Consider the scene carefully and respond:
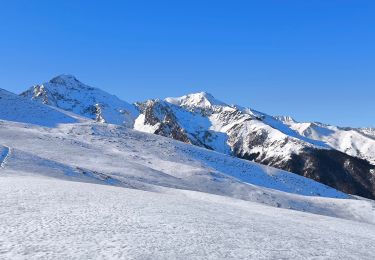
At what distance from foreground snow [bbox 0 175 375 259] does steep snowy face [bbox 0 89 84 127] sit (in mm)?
79859

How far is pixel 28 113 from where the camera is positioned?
10538 cm

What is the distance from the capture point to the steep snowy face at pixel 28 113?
100.0 metres

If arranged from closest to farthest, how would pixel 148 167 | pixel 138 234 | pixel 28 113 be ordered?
1. pixel 138 234
2. pixel 148 167
3. pixel 28 113

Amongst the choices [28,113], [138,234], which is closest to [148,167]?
[138,234]

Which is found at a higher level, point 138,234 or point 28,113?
point 28,113

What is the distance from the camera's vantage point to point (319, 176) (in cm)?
19888

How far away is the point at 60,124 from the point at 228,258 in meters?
90.9

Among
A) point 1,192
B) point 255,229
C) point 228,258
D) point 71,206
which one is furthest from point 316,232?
point 1,192

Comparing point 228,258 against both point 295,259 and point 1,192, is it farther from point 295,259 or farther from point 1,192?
point 1,192

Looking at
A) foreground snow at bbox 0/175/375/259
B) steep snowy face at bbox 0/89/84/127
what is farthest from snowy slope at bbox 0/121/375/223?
foreground snow at bbox 0/175/375/259

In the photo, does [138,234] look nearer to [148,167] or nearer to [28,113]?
[148,167]

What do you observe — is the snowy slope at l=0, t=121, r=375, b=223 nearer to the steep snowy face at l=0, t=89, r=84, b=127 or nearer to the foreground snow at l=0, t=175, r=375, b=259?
the steep snowy face at l=0, t=89, r=84, b=127

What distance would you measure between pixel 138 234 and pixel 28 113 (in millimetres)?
96523

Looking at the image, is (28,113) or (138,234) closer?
(138,234)
